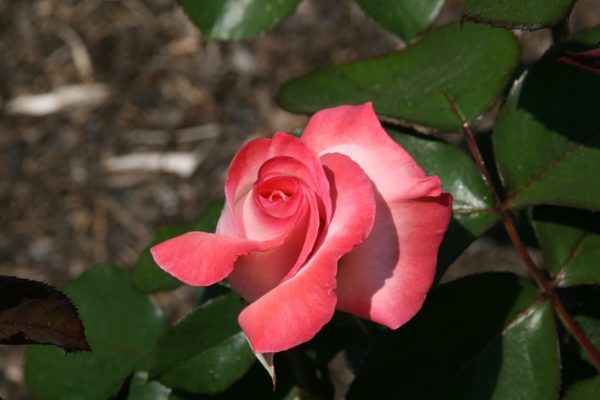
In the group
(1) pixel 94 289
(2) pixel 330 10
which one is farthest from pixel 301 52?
(1) pixel 94 289

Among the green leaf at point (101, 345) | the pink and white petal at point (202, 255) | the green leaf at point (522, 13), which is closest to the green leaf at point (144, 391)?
the green leaf at point (101, 345)

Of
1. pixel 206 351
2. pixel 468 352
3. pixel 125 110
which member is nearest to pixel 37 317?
pixel 206 351

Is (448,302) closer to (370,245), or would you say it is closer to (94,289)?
(370,245)

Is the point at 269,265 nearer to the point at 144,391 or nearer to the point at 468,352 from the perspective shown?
the point at 468,352

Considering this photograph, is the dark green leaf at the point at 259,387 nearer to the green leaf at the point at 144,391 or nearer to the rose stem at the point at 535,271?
the green leaf at the point at 144,391

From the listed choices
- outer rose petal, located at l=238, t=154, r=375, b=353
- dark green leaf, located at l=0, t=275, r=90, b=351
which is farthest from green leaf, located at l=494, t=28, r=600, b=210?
dark green leaf, located at l=0, t=275, r=90, b=351

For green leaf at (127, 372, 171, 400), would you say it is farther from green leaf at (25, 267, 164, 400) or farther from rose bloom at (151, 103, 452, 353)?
rose bloom at (151, 103, 452, 353)
